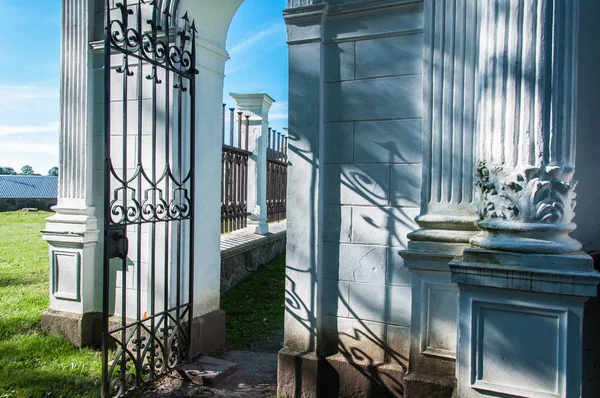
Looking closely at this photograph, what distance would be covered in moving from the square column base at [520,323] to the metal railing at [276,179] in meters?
6.66

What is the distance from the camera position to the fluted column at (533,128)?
7.00ft

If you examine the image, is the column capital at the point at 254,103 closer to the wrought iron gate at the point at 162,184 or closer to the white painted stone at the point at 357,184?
the wrought iron gate at the point at 162,184

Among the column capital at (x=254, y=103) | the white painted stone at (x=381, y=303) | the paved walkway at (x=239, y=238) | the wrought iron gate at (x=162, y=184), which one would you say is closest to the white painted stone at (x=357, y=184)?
the white painted stone at (x=381, y=303)

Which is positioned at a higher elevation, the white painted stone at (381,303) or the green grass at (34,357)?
the white painted stone at (381,303)

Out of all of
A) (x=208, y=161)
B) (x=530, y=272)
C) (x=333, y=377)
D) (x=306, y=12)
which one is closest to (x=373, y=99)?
(x=306, y=12)

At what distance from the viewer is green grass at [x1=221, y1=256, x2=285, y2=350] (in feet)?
15.6

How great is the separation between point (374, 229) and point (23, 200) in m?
26.9

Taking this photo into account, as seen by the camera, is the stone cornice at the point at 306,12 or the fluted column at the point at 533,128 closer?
the fluted column at the point at 533,128

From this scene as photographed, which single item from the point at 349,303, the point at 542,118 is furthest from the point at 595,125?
the point at 349,303

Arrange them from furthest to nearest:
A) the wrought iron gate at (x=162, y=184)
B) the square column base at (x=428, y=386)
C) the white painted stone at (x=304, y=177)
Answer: the wrought iron gate at (x=162, y=184) < the white painted stone at (x=304, y=177) < the square column base at (x=428, y=386)

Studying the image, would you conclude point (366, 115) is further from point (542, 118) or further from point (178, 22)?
point (178, 22)

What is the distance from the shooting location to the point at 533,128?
2.17 m

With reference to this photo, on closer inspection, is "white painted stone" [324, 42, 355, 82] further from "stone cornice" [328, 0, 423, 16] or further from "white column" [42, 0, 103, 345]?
"white column" [42, 0, 103, 345]

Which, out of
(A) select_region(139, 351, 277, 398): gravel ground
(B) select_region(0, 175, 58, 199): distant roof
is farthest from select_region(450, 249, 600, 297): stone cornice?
(B) select_region(0, 175, 58, 199): distant roof
